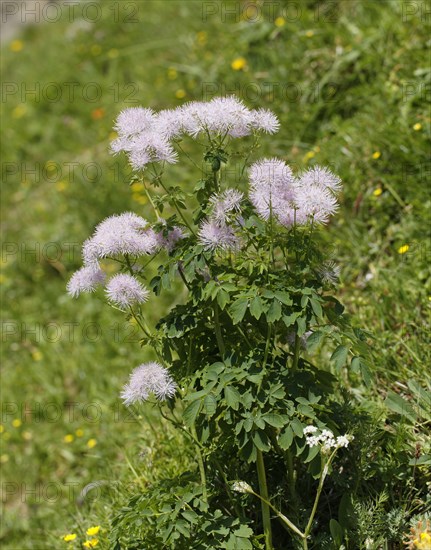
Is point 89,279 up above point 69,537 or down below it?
above

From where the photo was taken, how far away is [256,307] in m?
2.11

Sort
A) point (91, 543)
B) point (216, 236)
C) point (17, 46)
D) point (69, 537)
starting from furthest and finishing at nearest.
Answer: point (17, 46) < point (69, 537) < point (91, 543) < point (216, 236)

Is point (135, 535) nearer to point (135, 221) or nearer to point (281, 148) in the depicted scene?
point (135, 221)

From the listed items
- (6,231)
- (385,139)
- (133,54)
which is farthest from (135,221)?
(133,54)

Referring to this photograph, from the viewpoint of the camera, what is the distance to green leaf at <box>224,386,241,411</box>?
209 centimetres

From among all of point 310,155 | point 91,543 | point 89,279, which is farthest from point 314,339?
point 310,155

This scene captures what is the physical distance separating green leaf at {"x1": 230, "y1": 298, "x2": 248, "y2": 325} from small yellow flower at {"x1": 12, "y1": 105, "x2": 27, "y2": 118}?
5.31 meters

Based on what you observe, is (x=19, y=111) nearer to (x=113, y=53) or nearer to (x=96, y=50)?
(x=96, y=50)

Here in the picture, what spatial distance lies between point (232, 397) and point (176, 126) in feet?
2.56

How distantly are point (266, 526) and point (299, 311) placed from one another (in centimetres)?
65

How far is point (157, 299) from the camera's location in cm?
461

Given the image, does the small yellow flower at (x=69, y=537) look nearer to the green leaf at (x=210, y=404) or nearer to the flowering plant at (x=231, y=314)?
the flowering plant at (x=231, y=314)

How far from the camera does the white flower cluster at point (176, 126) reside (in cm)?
221

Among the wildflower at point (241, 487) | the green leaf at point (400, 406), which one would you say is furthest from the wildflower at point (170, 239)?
the green leaf at point (400, 406)
